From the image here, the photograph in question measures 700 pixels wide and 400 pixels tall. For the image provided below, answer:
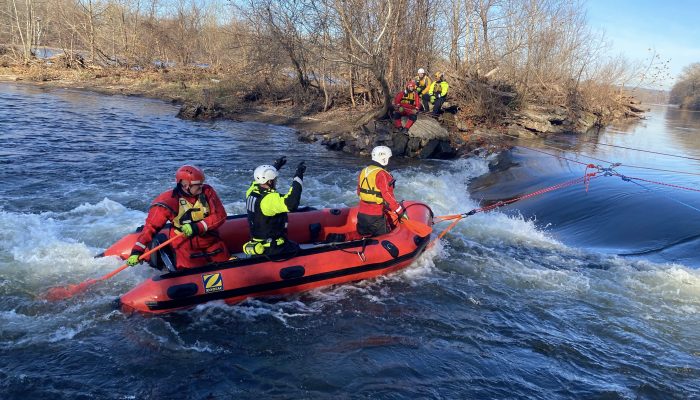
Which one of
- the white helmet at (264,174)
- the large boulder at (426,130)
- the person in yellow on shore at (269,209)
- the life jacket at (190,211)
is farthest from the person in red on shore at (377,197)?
the large boulder at (426,130)

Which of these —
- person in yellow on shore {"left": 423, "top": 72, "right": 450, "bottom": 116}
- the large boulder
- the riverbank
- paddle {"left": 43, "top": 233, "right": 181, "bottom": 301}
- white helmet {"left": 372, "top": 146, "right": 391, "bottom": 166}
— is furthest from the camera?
Result: the riverbank

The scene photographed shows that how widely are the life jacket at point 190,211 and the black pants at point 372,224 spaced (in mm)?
2049

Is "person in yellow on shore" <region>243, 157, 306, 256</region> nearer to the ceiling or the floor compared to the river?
nearer to the ceiling

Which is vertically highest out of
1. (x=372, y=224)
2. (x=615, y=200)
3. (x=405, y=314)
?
(x=615, y=200)

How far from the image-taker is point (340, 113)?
1930cm

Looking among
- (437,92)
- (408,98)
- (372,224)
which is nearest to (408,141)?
(408,98)

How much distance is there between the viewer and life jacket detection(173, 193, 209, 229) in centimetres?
515

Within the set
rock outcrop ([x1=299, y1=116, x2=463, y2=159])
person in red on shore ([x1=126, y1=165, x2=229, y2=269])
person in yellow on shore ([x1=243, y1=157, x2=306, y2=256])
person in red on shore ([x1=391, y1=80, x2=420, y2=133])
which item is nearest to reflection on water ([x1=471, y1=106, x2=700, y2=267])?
rock outcrop ([x1=299, y1=116, x2=463, y2=159])

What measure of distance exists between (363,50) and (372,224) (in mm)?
9579

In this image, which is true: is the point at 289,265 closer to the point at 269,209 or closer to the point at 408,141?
the point at 269,209

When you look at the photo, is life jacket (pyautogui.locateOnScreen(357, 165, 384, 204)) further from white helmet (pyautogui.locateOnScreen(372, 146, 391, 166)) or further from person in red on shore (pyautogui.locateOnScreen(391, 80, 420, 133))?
person in red on shore (pyautogui.locateOnScreen(391, 80, 420, 133))

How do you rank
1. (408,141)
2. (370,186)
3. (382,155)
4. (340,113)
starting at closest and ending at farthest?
(382,155) → (370,186) → (408,141) → (340,113)

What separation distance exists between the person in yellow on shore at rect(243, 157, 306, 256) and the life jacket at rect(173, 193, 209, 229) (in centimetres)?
47

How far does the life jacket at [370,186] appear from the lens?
605 cm
